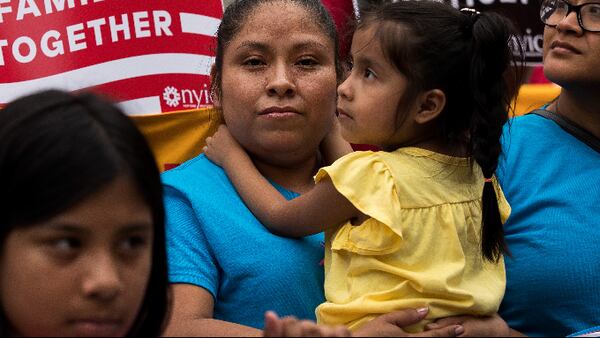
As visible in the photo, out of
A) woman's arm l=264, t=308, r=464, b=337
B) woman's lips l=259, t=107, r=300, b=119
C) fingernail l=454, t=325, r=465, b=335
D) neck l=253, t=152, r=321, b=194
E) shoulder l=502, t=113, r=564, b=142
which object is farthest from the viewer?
shoulder l=502, t=113, r=564, b=142

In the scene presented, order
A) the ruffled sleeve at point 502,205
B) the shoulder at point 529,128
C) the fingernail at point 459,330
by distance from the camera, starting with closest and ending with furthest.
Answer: the fingernail at point 459,330 < the ruffled sleeve at point 502,205 < the shoulder at point 529,128

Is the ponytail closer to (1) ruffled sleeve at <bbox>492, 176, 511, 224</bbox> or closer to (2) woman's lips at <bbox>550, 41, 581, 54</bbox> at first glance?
(1) ruffled sleeve at <bbox>492, 176, 511, 224</bbox>

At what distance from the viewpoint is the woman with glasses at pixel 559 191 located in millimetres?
2697

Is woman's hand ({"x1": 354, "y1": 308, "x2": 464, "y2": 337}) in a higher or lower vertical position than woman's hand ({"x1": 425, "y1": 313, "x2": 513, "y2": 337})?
higher

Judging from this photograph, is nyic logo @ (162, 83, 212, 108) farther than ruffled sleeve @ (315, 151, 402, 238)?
Yes

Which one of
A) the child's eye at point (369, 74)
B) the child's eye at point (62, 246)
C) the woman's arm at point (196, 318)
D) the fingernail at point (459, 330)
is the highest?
the child's eye at point (369, 74)

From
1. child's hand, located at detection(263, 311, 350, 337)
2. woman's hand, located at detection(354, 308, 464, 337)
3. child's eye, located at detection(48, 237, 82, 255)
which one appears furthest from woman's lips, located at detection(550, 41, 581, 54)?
child's eye, located at detection(48, 237, 82, 255)

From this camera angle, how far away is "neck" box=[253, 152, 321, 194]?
2816mm

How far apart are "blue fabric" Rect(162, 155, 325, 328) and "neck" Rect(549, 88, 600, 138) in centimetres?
91

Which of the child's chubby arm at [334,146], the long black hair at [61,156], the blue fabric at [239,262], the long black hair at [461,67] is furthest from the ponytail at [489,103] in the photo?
the long black hair at [61,156]

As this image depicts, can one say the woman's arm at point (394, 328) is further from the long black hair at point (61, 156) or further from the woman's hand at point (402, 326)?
the long black hair at point (61, 156)

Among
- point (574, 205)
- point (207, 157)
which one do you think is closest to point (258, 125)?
point (207, 157)

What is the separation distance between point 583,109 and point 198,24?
1160 millimetres

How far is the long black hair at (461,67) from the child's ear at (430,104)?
2 cm
